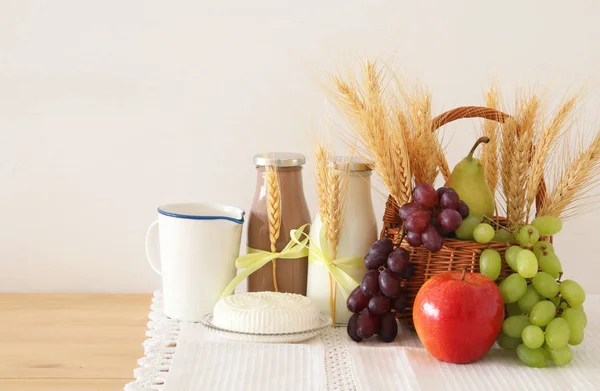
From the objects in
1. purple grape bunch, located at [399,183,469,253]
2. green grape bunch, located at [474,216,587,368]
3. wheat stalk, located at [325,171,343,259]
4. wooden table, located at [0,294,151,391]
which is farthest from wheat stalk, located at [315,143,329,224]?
wooden table, located at [0,294,151,391]

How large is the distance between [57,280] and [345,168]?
662 mm

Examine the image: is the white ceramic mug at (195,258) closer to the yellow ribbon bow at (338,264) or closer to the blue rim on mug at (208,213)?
the blue rim on mug at (208,213)

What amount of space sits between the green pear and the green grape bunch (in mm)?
53

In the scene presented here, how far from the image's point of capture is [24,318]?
1325 millimetres

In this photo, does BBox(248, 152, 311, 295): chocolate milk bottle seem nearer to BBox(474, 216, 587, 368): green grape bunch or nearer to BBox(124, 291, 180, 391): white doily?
BBox(124, 291, 180, 391): white doily

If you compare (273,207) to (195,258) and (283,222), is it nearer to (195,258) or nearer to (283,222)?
(283,222)

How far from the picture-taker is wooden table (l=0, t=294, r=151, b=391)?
3.36 feet

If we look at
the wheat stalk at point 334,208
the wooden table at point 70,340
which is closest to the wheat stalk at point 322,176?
the wheat stalk at point 334,208

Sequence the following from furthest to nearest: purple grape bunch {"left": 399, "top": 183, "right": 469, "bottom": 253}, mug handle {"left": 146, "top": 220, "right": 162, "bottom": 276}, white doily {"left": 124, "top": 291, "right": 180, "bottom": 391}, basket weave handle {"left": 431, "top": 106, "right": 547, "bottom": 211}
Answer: mug handle {"left": 146, "top": 220, "right": 162, "bottom": 276}
basket weave handle {"left": 431, "top": 106, "right": 547, "bottom": 211}
purple grape bunch {"left": 399, "top": 183, "right": 469, "bottom": 253}
white doily {"left": 124, "top": 291, "right": 180, "bottom": 391}

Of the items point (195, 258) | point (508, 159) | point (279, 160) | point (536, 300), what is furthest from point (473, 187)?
point (195, 258)

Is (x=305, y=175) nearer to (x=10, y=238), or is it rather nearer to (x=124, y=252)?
(x=124, y=252)

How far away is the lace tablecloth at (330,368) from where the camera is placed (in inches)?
39.1

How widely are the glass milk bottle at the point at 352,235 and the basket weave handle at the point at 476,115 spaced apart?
5.1 inches

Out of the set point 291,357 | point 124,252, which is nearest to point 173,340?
point 291,357
